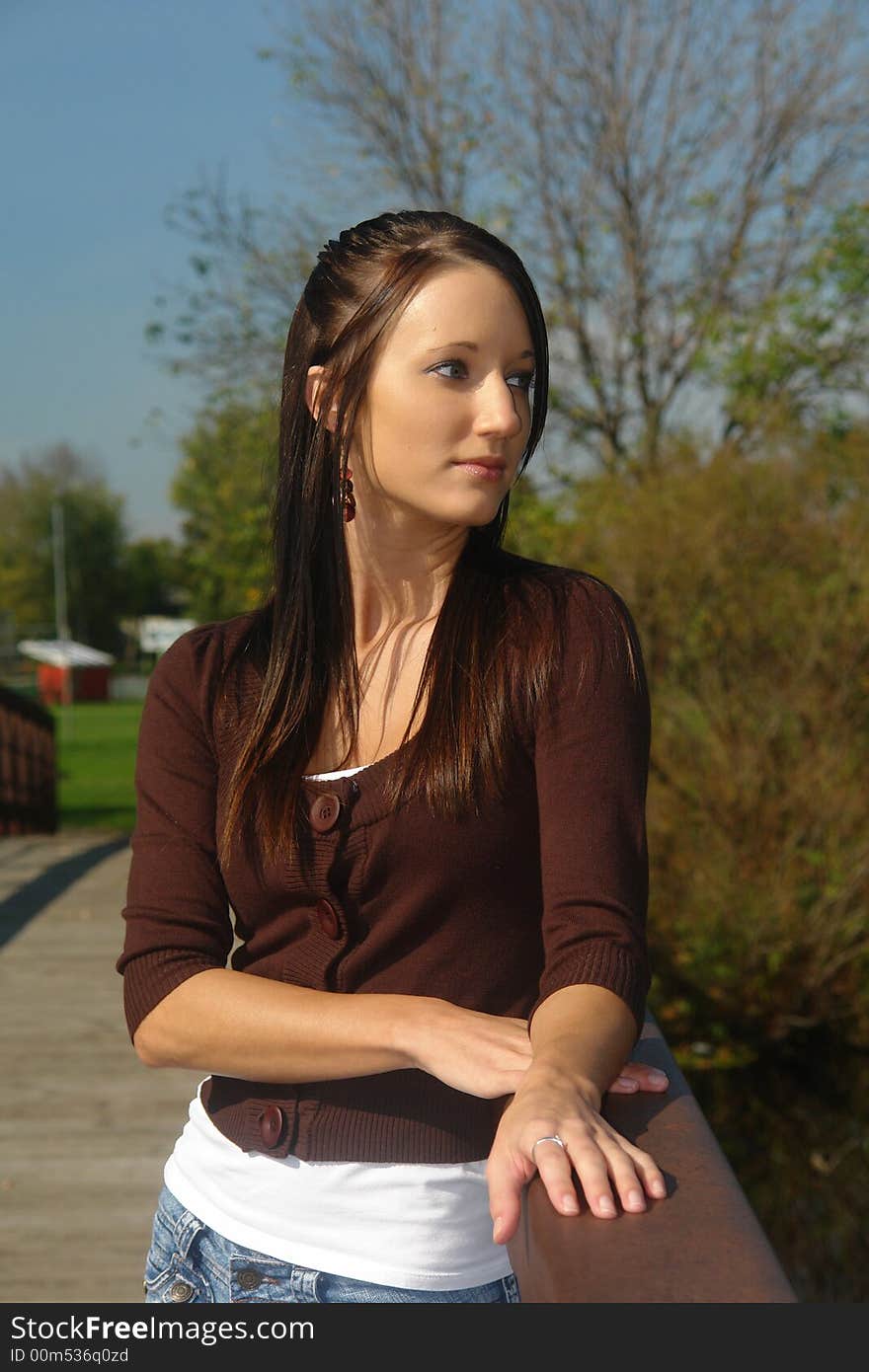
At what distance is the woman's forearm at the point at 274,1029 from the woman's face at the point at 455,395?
0.47 meters

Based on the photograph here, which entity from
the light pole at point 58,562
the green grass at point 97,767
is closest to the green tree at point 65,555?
the light pole at point 58,562

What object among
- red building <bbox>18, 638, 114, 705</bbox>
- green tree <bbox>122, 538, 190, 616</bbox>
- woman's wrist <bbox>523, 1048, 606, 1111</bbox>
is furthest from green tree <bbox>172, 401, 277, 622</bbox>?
green tree <bbox>122, 538, 190, 616</bbox>

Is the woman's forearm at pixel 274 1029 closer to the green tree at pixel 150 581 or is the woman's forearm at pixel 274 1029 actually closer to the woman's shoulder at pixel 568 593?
the woman's shoulder at pixel 568 593

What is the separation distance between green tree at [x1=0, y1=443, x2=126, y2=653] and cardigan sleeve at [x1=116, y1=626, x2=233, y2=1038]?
70829 mm

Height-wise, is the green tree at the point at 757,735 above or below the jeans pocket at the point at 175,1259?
below

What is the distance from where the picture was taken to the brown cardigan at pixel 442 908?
50.4 inches

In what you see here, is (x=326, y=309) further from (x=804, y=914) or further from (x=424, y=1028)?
(x=804, y=914)

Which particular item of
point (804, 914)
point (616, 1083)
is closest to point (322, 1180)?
point (616, 1083)

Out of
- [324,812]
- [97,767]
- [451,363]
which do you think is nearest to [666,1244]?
[324,812]
